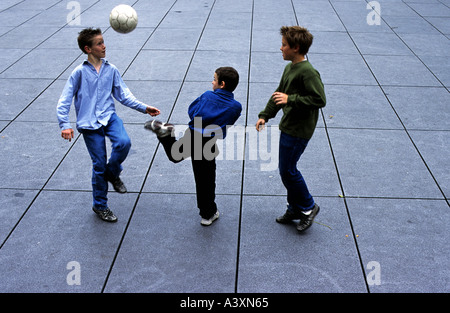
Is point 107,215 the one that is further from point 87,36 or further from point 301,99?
point 301,99

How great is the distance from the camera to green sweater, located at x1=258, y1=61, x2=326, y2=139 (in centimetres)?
386

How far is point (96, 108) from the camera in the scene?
4375 mm

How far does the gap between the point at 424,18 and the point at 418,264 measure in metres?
8.85

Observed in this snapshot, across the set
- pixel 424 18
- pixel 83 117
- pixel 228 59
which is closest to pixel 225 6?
pixel 228 59

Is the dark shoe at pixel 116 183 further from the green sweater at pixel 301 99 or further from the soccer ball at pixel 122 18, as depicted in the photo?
the soccer ball at pixel 122 18

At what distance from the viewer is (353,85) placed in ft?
25.3

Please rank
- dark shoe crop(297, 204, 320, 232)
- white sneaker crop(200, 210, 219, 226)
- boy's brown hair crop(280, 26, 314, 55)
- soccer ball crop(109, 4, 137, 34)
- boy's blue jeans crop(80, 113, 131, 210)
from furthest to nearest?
soccer ball crop(109, 4, 137, 34) → white sneaker crop(200, 210, 219, 226) → dark shoe crop(297, 204, 320, 232) → boy's blue jeans crop(80, 113, 131, 210) → boy's brown hair crop(280, 26, 314, 55)

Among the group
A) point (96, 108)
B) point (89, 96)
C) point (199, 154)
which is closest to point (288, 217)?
point (199, 154)

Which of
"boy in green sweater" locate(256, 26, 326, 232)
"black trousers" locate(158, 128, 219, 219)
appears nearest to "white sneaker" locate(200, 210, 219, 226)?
"black trousers" locate(158, 128, 219, 219)

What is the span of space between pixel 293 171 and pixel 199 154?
0.85 meters

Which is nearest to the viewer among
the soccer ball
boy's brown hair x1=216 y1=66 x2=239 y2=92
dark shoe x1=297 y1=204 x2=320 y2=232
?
boy's brown hair x1=216 y1=66 x2=239 y2=92

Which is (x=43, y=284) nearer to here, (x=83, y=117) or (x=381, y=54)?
(x=83, y=117)

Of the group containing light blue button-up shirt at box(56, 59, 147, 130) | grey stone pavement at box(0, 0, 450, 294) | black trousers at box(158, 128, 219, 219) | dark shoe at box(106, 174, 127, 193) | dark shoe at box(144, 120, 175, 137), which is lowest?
grey stone pavement at box(0, 0, 450, 294)

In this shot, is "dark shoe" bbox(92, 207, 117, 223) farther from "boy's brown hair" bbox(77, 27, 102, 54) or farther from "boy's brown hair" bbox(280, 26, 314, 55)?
"boy's brown hair" bbox(280, 26, 314, 55)
